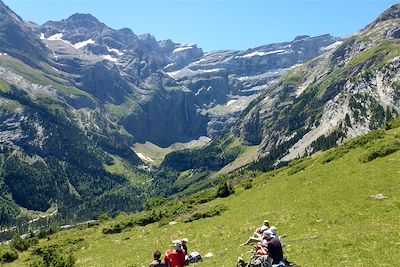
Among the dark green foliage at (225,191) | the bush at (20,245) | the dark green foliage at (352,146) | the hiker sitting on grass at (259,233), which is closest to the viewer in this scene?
the hiker sitting on grass at (259,233)

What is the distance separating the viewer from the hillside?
99.2 ft

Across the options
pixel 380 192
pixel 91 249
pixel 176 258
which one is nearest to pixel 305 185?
pixel 380 192

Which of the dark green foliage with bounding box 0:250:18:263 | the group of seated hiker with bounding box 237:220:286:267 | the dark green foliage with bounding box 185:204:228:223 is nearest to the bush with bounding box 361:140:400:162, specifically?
the dark green foliage with bounding box 185:204:228:223

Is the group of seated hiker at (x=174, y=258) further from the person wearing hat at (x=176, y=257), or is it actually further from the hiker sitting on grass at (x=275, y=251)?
the hiker sitting on grass at (x=275, y=251)

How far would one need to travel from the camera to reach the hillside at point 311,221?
Answer: 3025 cm

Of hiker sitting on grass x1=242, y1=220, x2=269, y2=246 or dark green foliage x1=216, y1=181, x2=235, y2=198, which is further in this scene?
dark green foliage x1=216, y1=181, x2=235, y2=198

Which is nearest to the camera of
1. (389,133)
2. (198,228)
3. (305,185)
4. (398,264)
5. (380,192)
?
(398,264)

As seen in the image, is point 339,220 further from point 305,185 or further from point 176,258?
point 305,185

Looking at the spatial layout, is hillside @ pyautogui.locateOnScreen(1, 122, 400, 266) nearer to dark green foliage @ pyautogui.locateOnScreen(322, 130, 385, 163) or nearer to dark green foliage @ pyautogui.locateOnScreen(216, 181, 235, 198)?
dark green foliage @ pyautogui.locateOnScreen(322, 130, 385, 163)

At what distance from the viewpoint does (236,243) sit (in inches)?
1586

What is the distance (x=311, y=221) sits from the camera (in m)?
41.4

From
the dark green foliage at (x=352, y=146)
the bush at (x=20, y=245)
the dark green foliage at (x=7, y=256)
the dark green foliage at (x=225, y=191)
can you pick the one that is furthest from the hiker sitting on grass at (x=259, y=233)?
the bush at (x=20, y=245)

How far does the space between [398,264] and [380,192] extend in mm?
22168

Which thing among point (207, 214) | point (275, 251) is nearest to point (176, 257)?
point (275, 251)
